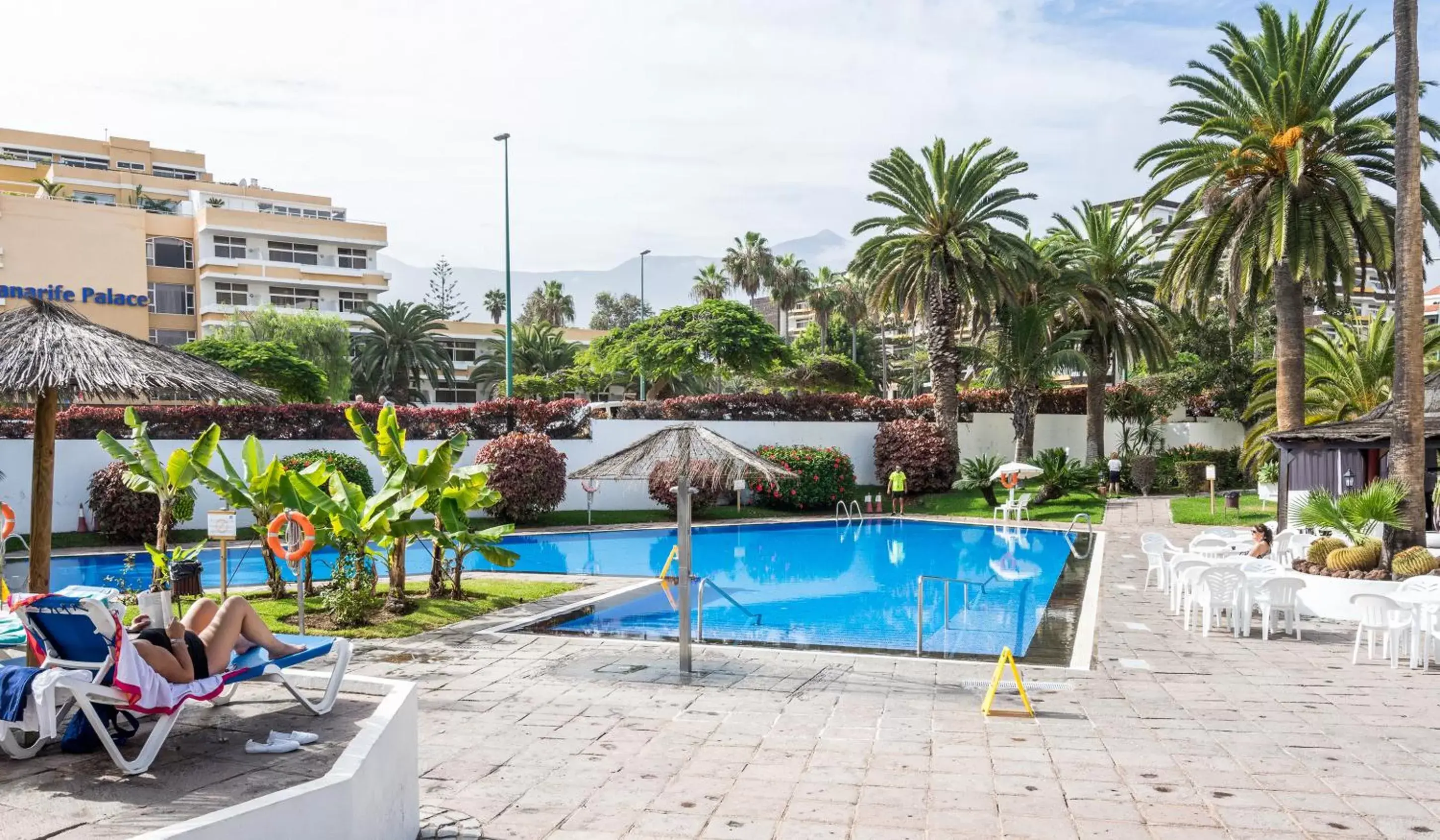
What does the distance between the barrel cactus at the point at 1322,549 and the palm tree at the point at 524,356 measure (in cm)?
4567

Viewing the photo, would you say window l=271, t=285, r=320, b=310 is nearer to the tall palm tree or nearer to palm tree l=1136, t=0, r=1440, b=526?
palm tree l=1136, t=0, r=1440, b=526

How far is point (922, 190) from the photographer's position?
1210 inches

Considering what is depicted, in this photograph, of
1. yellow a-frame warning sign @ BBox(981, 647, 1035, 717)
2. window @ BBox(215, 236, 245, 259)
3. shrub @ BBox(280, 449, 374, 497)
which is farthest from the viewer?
window @ BBox(215, 236, 245, 259)

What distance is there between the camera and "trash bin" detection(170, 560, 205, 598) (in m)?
14.3

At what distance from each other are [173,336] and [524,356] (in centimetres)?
1772

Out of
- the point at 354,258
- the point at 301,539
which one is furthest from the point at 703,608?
the point at 354,258

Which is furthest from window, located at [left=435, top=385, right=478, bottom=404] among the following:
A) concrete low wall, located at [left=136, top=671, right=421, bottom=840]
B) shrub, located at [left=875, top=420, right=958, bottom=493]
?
concrete low wall, located at [left=136, top=671, right=421, bottom=840]

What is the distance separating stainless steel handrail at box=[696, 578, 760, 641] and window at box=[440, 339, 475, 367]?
44.9 metres

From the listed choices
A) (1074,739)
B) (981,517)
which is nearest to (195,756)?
(1074,739)

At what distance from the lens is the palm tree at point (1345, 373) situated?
24609mm

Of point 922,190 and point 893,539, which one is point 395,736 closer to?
point 893,539

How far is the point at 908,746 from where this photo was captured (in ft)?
24.2

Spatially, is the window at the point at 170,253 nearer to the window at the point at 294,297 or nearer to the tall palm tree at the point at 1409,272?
the window at the point at 294,297

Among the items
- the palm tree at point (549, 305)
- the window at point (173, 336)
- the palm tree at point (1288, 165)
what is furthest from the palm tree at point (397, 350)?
the palm tree at point (1288, 165)
